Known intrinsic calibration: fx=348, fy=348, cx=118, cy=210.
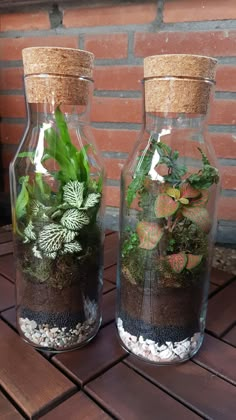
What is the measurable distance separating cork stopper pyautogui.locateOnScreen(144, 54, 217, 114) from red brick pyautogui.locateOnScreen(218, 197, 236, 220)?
0.46m

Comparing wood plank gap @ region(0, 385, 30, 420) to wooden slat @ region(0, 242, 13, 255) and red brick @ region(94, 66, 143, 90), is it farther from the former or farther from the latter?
red brick @ region(94, 66, 143, 90)

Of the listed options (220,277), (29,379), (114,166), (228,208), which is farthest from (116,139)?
(29,379)

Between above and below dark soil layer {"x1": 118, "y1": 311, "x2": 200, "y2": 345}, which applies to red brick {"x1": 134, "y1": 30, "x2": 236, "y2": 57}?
above

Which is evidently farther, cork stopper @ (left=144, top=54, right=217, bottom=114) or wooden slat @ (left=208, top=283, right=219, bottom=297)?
wooden slat @ (left=208, top=283, right=219, bottom=297)

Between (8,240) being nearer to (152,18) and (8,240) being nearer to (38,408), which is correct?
(38,408)

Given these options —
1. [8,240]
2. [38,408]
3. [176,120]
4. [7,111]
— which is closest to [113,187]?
[8,240]

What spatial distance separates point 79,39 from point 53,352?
80cm

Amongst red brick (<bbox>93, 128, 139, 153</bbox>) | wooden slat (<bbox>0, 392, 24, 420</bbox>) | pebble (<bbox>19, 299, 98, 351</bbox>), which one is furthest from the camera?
red brick (<bbox>93, 128, 139, 153</bbox>)

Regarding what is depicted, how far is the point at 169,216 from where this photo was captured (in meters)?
0.44

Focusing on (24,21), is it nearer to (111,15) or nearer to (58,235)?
(111,15)

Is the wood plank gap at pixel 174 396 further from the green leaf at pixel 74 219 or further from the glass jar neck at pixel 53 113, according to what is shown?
the glass jar neck at pixel 53 113

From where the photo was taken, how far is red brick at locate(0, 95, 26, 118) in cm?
105

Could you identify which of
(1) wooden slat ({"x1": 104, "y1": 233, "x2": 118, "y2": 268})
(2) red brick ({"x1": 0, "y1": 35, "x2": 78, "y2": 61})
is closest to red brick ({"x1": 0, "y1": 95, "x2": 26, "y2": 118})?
(2) red brick ({"x1": 0, "y1": 35, "x2": 78, "y2": 61})

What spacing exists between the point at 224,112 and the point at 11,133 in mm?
647
